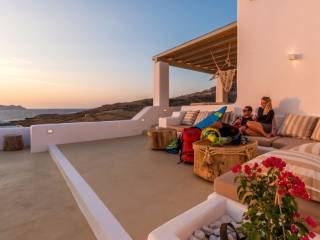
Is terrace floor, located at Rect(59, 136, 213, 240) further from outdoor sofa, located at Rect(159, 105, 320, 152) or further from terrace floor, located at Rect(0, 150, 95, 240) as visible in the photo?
outdoor sofa, located at Rect(159, 105, 320, 152)

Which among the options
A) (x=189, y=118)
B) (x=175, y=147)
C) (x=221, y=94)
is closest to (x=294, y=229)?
(x=175, y=147)

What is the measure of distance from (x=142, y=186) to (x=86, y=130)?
3674 mm

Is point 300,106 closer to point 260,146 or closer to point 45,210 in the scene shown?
point 260,146

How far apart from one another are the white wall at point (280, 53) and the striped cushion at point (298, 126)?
24.6 inches

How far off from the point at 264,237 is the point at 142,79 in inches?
449

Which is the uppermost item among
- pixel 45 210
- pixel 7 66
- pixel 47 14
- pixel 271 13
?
pixel 47 14

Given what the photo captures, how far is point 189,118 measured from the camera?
5121mm

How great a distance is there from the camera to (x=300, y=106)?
3.67m

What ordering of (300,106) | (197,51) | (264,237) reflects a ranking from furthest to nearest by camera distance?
1. (197,51)
2. (300,106)
3. (264,237)

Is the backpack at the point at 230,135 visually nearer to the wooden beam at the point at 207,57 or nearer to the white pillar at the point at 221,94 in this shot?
the wooden beam at the point at 207,57

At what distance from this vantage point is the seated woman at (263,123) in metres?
3.27

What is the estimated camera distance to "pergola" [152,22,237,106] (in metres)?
5.34

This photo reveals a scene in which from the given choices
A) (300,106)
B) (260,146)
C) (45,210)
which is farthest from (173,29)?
(45,210)

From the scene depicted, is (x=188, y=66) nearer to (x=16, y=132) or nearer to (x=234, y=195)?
(x=16, y=132)
